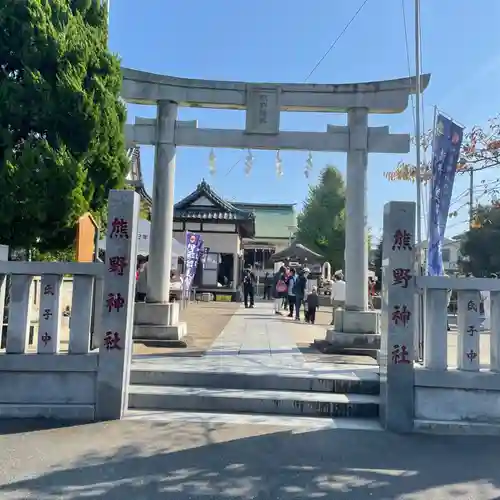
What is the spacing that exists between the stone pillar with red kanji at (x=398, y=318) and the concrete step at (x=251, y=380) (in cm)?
71

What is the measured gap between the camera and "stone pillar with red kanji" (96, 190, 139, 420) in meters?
5.61

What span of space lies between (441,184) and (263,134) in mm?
3601

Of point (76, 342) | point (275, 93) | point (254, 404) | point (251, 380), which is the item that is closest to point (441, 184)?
point (275, 93)

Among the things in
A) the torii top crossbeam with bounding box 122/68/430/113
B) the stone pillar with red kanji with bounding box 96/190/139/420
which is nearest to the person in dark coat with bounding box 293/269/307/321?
the torii top crossbeam with bounding box 122/68/430/113

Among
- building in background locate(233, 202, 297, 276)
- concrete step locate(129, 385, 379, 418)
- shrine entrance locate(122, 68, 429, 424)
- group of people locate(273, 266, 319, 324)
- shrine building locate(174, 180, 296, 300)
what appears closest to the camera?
concrete step locate(129, 385, 379, 418)

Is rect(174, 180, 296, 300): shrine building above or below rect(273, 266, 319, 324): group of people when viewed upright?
above

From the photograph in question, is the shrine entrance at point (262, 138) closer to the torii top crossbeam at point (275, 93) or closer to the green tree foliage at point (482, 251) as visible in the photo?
the torii top crossbeam at point (275, 93)

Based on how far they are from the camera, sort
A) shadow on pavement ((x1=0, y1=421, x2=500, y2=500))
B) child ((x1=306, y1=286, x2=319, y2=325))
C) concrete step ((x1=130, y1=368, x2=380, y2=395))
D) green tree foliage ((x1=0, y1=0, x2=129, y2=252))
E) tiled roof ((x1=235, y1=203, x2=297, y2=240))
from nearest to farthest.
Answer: shadow on pavement ((x1=0, y1=421, x2=500, y2=500)) → concrete step ((x1=130, y1=368, x2=380, y2=395)) → green tree foliage ((x1=0, y1=0, x2=129, y2=252)) → child ((x1=306, y1=286, x2=319, y2=325)) → tiled roof ((x1=235, y1=203, x2=297, y2=240))

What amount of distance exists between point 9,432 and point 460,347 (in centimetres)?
500

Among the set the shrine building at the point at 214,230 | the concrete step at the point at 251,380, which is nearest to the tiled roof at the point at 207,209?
the shrine building at the point at 214,230

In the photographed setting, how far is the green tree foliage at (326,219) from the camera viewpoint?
1446 inches

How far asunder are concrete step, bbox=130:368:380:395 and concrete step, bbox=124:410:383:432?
1.89 ft

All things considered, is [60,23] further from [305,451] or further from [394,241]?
[305,451]

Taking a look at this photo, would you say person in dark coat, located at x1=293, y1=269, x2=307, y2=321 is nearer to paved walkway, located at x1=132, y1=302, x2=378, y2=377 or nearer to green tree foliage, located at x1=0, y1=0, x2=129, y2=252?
paved walkway, located at x1=132, y1=302, x2=378, y2=377
